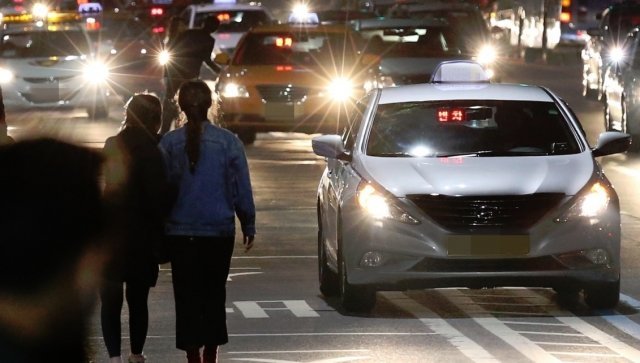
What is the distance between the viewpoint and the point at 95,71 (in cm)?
3359

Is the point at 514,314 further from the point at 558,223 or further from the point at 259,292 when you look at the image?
the point at 259,292

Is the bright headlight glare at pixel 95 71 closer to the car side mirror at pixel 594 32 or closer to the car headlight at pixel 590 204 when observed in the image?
the car side mirror at pixel 594 32

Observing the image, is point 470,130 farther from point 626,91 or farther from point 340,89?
point 340,89

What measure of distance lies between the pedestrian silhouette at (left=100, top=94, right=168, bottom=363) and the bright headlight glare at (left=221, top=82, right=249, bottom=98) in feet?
54.2

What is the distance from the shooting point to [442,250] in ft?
38.1

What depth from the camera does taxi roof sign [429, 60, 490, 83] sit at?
16.0 meters

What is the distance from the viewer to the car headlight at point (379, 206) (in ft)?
38.4

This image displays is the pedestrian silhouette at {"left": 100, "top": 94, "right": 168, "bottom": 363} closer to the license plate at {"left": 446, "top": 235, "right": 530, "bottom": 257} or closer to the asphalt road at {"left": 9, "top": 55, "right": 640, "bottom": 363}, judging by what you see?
the asphalt road at {"left": 9, "top": 55, "right": 640, "bottom": 363}

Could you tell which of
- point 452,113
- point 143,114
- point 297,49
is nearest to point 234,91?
point 297,49

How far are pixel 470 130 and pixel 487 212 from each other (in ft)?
4.01

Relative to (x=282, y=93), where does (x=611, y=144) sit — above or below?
above

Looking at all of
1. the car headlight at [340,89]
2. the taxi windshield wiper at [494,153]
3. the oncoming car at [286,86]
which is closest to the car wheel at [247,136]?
the oncoming car at [286,86]

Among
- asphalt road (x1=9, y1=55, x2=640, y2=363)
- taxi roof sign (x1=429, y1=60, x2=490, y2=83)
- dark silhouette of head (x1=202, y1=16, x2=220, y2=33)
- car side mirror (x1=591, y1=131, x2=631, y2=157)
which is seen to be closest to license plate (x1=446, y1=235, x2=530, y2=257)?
asphalt road (x1=9, y1=55, x2=640, y2=363)

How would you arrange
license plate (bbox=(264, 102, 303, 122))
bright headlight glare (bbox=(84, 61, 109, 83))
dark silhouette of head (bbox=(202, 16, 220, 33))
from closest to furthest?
dark silhouette of head (bbox=(202, 16, 220, 33)) < license plate (bbox=(264, 102, 303, 122)) < bright headlight glare (bbox=(84, 61, 109, 83))
